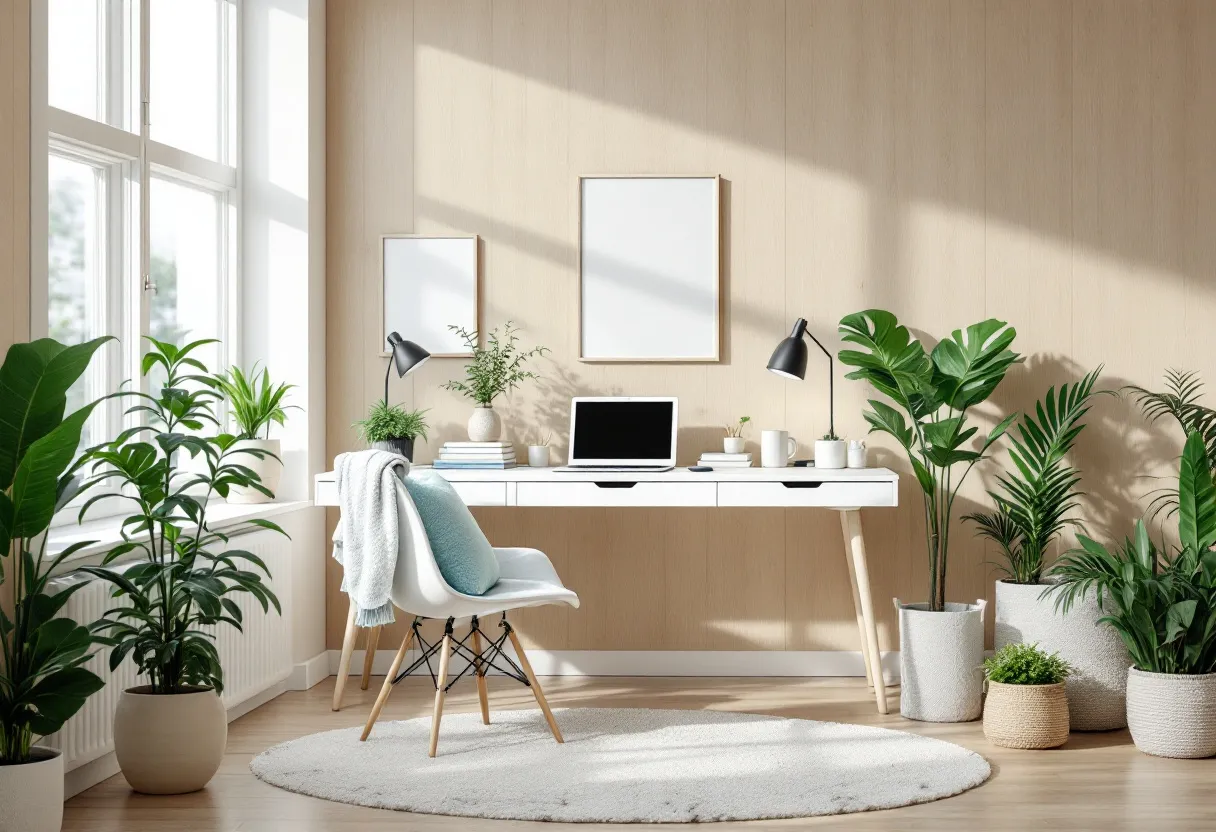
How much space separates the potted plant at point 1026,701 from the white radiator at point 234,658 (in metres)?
2.21

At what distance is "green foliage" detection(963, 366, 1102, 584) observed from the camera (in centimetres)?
421

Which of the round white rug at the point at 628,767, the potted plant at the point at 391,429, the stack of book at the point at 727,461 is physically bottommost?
the round white rug at the point at 628,767

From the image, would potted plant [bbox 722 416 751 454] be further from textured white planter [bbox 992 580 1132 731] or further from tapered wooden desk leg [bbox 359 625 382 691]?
tapered wooden desk leg [bbox 359 625 382 691]

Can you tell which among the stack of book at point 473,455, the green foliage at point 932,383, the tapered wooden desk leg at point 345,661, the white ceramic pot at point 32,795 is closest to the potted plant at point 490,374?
the stack of book at point 473,455

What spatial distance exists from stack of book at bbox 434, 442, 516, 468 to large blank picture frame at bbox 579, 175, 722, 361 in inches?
22.0

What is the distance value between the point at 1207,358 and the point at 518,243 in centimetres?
255

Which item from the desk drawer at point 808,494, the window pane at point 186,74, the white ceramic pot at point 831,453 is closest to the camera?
the desk drawer at point 808,494

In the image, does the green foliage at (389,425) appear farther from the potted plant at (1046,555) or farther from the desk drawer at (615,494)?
the potted plant at (1046,555)

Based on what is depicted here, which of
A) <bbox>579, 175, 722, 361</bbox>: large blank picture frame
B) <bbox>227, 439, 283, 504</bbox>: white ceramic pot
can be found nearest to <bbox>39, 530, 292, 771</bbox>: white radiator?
<bbox>227, 439, 283, 504</bbox>: white ceramic pot

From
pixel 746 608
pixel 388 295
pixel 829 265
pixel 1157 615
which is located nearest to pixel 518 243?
pixel 388 295

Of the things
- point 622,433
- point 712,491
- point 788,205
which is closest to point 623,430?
point 622,433

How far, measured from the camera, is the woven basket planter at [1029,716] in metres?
3.67

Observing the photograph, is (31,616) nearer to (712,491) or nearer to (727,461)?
(712,491)

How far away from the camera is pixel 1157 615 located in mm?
3711
